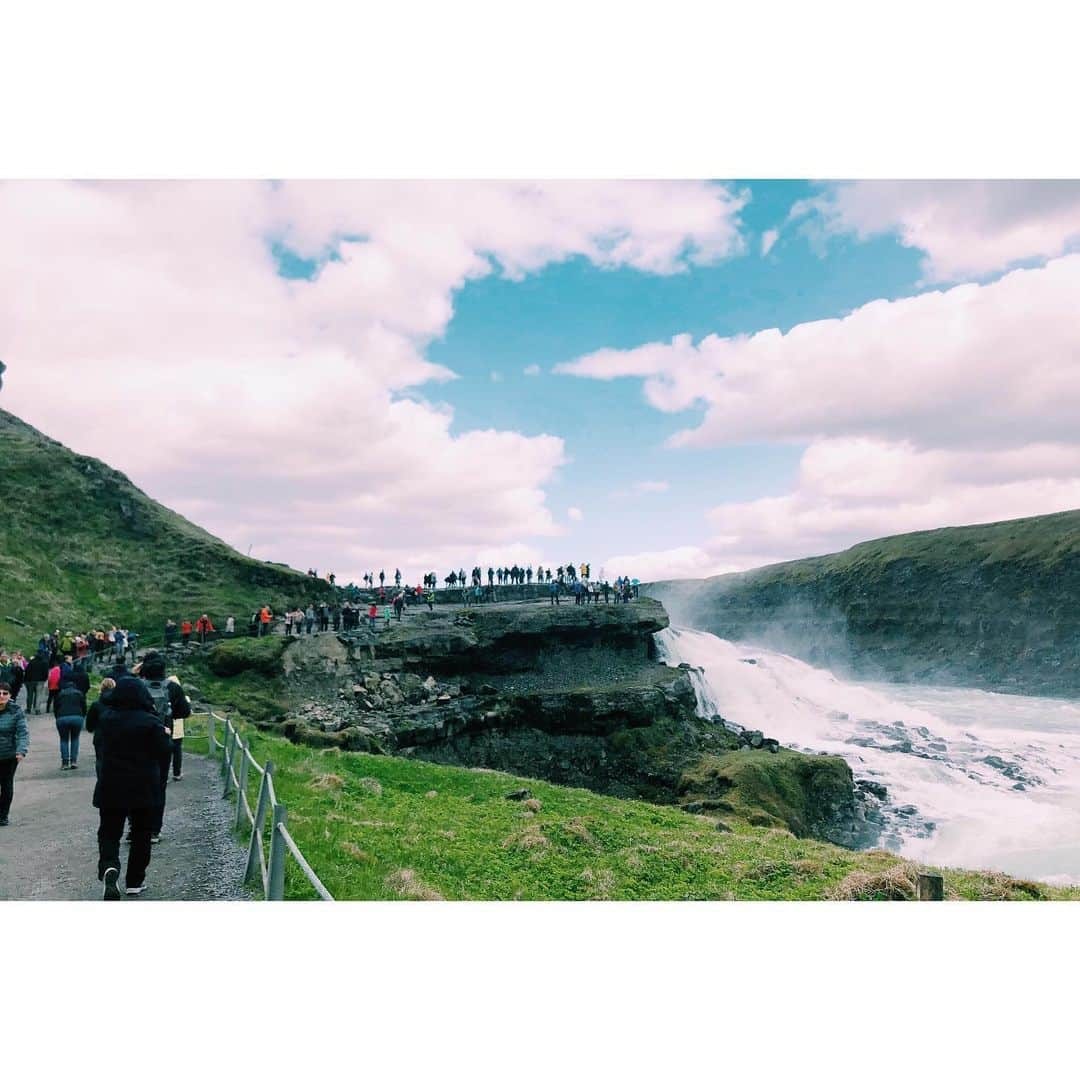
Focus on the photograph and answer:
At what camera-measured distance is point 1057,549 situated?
8019cm

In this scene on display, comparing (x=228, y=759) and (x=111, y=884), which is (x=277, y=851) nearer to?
(x=111, y=884)

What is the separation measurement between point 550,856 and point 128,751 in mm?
6904

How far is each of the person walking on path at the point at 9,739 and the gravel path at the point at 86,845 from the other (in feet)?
2.61

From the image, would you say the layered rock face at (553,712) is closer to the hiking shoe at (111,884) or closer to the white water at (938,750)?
the white water at (938,750)

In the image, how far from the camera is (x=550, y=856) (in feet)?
38.6

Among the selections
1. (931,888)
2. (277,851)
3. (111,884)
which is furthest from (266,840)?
(931,888)

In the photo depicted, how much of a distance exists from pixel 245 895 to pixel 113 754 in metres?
2.50

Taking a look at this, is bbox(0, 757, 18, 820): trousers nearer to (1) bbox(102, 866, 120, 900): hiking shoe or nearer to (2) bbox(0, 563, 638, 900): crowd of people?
(2) bbox(0, 563, 638, 900): crowd of people

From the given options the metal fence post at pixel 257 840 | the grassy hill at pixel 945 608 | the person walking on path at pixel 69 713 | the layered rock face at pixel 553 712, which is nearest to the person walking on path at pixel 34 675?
the layered rock face at pixel 553 712

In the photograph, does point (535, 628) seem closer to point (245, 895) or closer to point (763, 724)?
point (763, 724)

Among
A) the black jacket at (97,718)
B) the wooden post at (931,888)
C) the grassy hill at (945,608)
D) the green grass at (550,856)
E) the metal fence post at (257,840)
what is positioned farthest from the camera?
the grassy hill at (945,608)

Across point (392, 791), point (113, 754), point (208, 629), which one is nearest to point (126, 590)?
point (208, 629)

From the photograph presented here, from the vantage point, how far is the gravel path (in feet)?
28.7

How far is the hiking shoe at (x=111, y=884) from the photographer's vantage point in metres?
7.55
